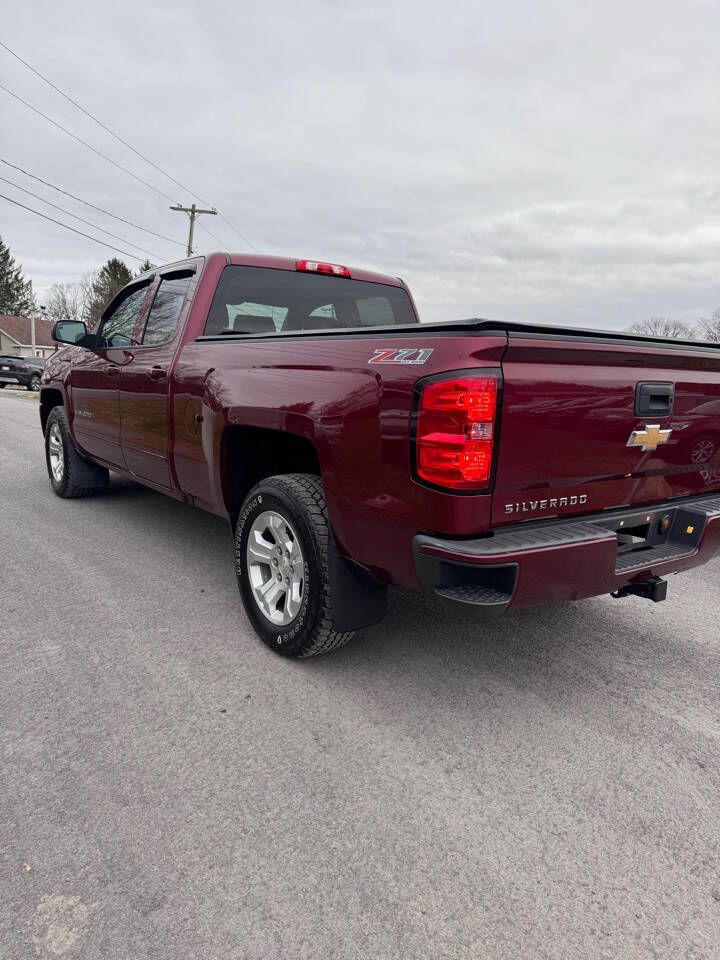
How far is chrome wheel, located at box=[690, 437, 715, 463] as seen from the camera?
109 inches

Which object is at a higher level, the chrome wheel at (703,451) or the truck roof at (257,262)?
the truck roof at (257,262)

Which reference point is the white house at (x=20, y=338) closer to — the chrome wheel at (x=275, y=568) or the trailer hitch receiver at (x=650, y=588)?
the chrome wheel at (x=275, y=568)

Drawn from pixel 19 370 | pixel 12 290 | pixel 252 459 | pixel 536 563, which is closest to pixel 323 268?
pixel 252 459

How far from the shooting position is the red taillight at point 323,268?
13.8 feet

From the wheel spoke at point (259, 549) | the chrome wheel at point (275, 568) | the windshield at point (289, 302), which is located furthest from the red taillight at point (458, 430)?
the windshield at point (289, 302)

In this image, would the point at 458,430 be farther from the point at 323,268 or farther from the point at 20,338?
the point at 20,338

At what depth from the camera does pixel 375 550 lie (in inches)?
96.7

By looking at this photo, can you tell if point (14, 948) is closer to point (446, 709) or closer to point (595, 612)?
point (446, 709)

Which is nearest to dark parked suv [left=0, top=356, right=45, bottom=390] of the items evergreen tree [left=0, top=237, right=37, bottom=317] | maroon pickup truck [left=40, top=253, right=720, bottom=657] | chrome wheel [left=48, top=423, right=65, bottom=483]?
chrome wheel [left=48, top=423, right=65, bottom=483]

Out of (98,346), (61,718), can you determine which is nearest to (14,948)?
(61,718)

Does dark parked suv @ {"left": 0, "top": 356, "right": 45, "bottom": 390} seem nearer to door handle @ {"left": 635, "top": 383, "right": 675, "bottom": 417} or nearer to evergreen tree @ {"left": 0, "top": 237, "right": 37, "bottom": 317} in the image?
door handle @ {"left": 635, "top": 383, "right": 675, "bottom": 417}

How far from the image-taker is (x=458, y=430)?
2.07 metres

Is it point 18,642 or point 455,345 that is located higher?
point 455,345

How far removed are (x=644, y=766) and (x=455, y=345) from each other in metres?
1.63
